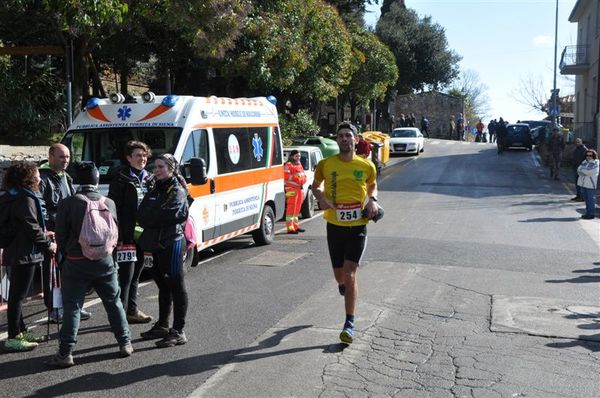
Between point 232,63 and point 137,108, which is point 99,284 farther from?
point 232,63

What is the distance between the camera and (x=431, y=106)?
61.1 m

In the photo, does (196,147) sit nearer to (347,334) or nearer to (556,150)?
(347,334)

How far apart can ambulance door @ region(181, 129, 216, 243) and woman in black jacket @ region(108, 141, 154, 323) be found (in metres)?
2.28

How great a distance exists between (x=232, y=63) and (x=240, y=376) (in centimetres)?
1688

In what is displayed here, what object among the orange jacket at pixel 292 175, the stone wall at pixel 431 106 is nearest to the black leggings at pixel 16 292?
the orange jacket at pixel 292 175

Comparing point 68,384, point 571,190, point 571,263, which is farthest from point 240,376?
point 571,190

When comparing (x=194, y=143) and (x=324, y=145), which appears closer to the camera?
(x=194, y=143)

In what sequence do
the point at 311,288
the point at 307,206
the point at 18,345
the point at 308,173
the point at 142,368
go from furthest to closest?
the point at 308,173, the point at 307,206, the point at 311,288, the point at 18,345, the point at 142,368

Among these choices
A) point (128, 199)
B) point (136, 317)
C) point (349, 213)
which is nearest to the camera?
point (349, 213)

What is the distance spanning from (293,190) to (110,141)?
5004mm

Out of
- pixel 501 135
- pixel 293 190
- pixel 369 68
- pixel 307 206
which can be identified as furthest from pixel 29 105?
pixel 501 135

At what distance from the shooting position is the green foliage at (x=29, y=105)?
58.9 ft

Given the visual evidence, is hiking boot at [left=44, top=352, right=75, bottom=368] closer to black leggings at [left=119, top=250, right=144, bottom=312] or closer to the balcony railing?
black leggings at [left=119, top=250, right=144, bottom=312]

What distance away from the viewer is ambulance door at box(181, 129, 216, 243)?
29.7 ft
